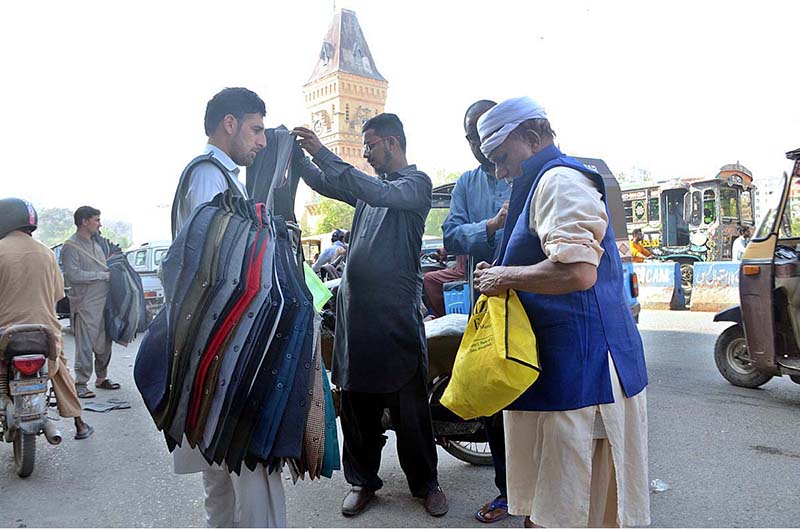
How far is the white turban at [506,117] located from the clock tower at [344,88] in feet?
244

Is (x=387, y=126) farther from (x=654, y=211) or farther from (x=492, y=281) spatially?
(x=654, y=211)

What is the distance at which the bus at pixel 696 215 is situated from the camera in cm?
1853

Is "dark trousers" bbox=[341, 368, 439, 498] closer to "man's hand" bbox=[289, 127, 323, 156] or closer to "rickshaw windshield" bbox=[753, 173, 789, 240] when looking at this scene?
"man's hand" bbox=[289, 127, 323, 156]

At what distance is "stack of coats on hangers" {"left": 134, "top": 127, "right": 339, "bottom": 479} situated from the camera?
1.90m

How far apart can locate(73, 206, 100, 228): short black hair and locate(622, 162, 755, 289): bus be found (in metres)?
15.8

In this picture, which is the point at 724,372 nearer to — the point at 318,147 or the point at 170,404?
the point at 318,147

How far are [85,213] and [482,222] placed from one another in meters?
5.04

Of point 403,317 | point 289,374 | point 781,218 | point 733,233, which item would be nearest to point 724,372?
point 781,218

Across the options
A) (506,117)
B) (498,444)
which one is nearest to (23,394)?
(498,444)

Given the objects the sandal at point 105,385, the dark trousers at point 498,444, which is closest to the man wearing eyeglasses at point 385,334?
the dark trousers at point 498,444

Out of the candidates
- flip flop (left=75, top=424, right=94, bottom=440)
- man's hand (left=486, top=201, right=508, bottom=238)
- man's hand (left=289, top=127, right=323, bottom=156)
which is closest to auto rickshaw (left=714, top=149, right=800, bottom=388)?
man's hand (left=486, top=201, right=508, bottom=238)

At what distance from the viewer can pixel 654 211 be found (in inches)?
842

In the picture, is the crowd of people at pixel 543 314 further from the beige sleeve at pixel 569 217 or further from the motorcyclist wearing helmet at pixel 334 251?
the motorcyclist wearing helmet at pixel 334 251

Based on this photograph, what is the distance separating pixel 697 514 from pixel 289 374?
253 cm
